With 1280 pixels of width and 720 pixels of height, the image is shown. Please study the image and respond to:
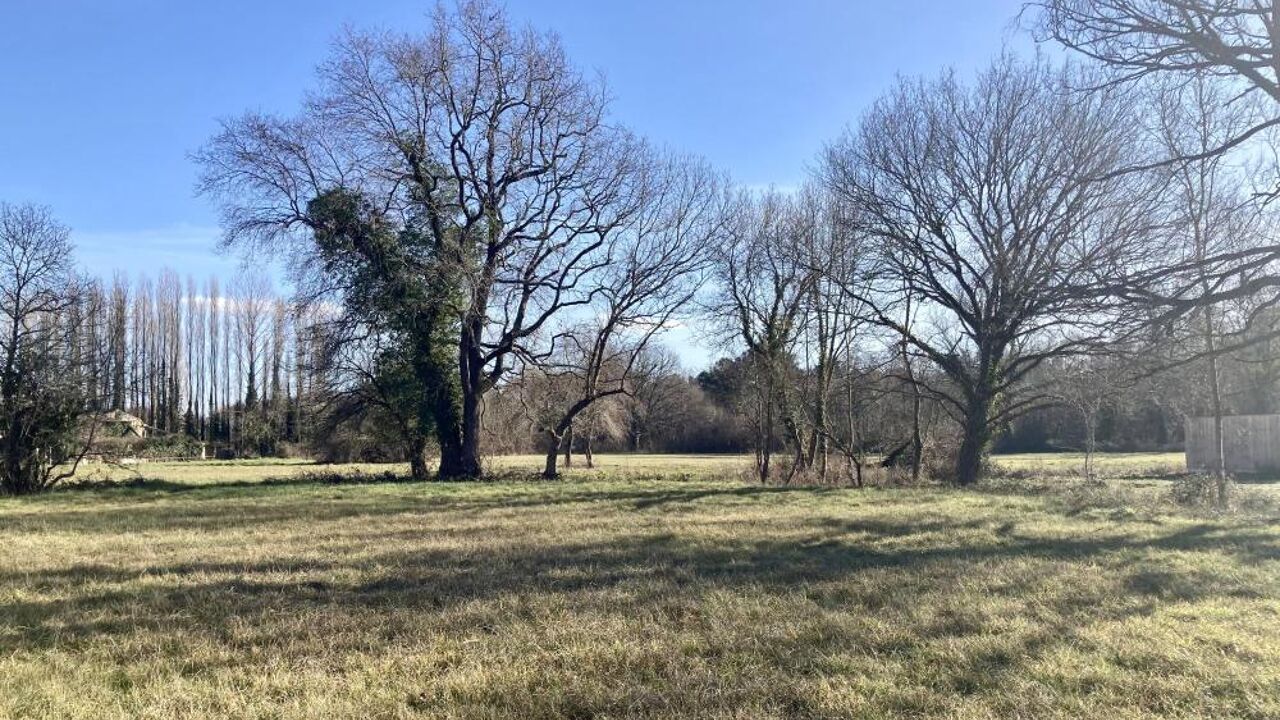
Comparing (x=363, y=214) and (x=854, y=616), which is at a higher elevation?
(x=363, y=214)

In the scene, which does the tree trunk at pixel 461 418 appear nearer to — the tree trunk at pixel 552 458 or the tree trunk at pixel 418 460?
the tree trunk at pixel 418 460

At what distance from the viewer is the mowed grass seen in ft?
14.0

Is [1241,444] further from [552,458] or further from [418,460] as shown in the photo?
[418,460]

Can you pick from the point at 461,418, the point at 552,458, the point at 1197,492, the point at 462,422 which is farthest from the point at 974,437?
the point at 461,418

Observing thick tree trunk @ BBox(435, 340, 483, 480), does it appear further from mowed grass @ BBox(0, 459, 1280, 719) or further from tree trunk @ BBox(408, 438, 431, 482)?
mowed grass @ BBox(0, 459, 1280, 719)

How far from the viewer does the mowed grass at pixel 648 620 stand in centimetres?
427

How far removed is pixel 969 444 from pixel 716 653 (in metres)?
20.2

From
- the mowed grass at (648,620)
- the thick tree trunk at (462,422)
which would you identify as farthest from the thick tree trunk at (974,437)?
the thick tree trunk at (462,422)

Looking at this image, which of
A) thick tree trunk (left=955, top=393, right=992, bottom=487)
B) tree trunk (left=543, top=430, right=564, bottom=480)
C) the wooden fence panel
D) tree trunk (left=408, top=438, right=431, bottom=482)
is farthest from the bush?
tree trunk (left=408, top=438, right=431, bottom=482)

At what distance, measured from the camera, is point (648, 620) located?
5926 millimetres

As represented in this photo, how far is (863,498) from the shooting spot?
55.1ft

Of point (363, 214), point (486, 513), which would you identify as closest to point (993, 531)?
point (486, 513)

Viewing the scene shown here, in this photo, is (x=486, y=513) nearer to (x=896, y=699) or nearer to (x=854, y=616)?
(x=854, y=616)

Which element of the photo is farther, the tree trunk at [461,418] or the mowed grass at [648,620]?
the tree trunk at [461,418]
